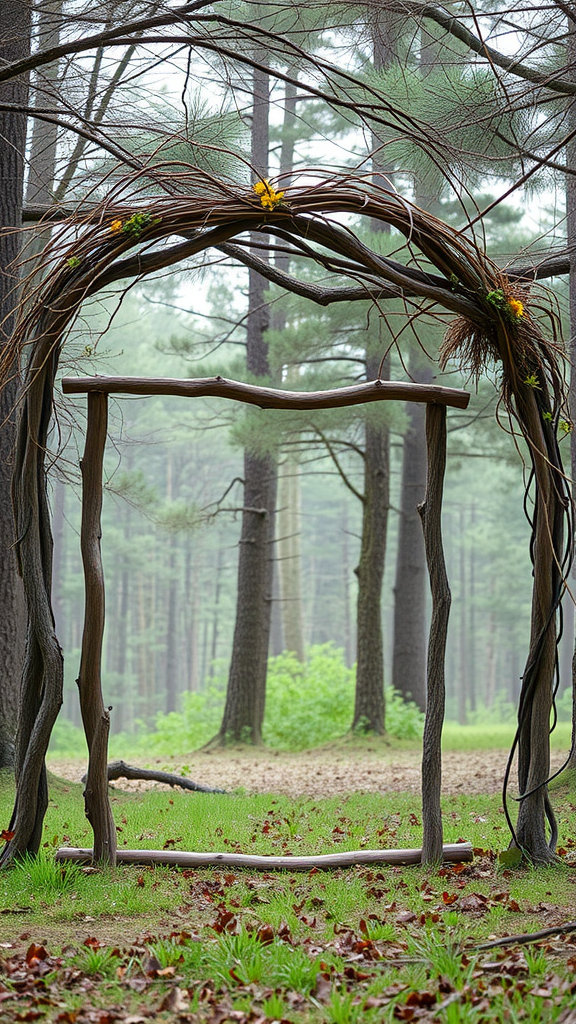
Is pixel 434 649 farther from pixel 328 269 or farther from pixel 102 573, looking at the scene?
pixel 328 269

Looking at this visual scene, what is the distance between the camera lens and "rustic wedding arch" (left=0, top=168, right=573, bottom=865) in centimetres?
385

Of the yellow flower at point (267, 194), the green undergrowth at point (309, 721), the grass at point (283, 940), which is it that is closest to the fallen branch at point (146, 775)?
the grass at point (283, 940)

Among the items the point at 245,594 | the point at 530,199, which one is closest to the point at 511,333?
the point at 530,199

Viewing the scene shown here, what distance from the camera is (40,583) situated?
3947 millimetres

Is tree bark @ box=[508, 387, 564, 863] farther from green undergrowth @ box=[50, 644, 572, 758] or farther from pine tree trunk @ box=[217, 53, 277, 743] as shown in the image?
green undergrowth @ box=[50, 644, 572, 758]

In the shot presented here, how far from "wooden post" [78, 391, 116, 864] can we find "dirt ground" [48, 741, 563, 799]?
313cm

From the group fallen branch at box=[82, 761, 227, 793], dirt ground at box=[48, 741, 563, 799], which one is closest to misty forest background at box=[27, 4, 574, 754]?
fallen branch at box=[82, 761, 227, 793]

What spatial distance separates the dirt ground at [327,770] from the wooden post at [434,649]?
2832mm

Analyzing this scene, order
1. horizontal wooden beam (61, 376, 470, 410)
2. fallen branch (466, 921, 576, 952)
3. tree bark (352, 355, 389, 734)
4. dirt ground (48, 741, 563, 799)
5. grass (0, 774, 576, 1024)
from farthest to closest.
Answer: tree bark (352, 355, 389, 734) → dirt ground (48, 741, 563, 799) → horizontal wooden beam (61, 376, 470, 410) → fallen branch (466, 921, 576, 952) → grass (0, 774, 576, 1024)

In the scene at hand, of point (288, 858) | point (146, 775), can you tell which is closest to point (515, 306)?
point (288, 858)

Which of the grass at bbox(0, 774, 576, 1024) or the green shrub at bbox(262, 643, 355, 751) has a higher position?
the grass at bbox(0, 774, 576, 1024)

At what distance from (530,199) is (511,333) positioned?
2708mm

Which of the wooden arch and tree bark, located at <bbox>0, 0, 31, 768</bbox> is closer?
the wooden arch

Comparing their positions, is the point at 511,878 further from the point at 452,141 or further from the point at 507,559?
the point at 507,559
